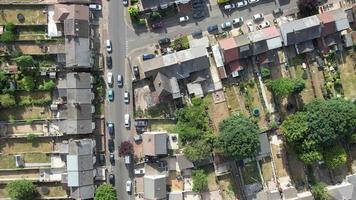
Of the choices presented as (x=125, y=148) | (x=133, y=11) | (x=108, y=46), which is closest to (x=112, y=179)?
(x=125, y=148)

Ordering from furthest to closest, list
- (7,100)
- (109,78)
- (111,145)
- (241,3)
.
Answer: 1. (241,3)
2. (111,145)
3. (109,78)
4. (7,100)

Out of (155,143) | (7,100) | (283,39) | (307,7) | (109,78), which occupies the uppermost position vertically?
(307,7)

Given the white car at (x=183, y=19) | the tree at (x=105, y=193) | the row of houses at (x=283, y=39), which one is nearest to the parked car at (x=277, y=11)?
the row of houses at (x=283, y=39)

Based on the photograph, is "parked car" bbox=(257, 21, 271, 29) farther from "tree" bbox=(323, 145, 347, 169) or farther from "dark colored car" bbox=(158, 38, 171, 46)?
"tree" bbox=(323, 145, 347, 169)

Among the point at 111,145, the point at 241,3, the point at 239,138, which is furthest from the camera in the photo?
the point at 241,3

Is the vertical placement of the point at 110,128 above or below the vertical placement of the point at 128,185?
above

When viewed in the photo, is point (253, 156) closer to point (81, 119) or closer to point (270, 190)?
point (270, 190)

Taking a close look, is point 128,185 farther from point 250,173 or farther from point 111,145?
point 250,173
